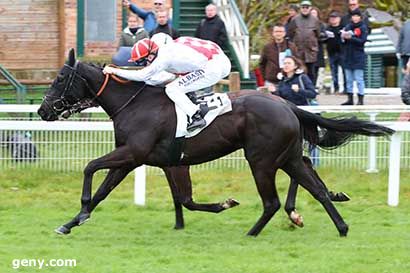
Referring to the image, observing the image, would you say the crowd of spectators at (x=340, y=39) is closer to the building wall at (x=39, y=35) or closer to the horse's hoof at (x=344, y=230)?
the building wall at (x=39, y=35)

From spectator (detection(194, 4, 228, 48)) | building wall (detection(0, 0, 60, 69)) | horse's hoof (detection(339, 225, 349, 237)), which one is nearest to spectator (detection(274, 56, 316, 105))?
spectator (detection(194, 4, 228, 48))

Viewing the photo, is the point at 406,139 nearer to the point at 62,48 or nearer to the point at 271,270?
the point at 271,270

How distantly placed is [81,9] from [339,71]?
15.1ft

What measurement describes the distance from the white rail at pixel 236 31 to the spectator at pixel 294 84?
5.10 m

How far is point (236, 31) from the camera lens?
17.2 metres

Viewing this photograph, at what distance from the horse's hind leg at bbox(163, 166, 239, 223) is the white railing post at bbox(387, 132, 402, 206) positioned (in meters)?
1.92

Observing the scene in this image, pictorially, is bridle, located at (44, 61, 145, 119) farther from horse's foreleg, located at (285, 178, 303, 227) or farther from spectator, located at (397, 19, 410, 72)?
spectator, located at (397, 19, 410, 72)

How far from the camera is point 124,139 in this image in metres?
8.93

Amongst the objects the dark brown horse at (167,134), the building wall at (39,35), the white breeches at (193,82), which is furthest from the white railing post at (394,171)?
the building wall at (39,35)

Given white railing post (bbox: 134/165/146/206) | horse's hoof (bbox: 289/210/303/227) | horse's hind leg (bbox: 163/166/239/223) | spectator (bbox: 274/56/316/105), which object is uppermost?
spectator (bbox: 274/56/316/105)

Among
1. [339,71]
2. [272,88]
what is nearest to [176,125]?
[272,88]

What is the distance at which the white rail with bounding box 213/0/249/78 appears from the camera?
16953 millimetres

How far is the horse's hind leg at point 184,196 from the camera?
939 cm

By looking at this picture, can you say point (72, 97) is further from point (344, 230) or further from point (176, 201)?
point (344, 230)
